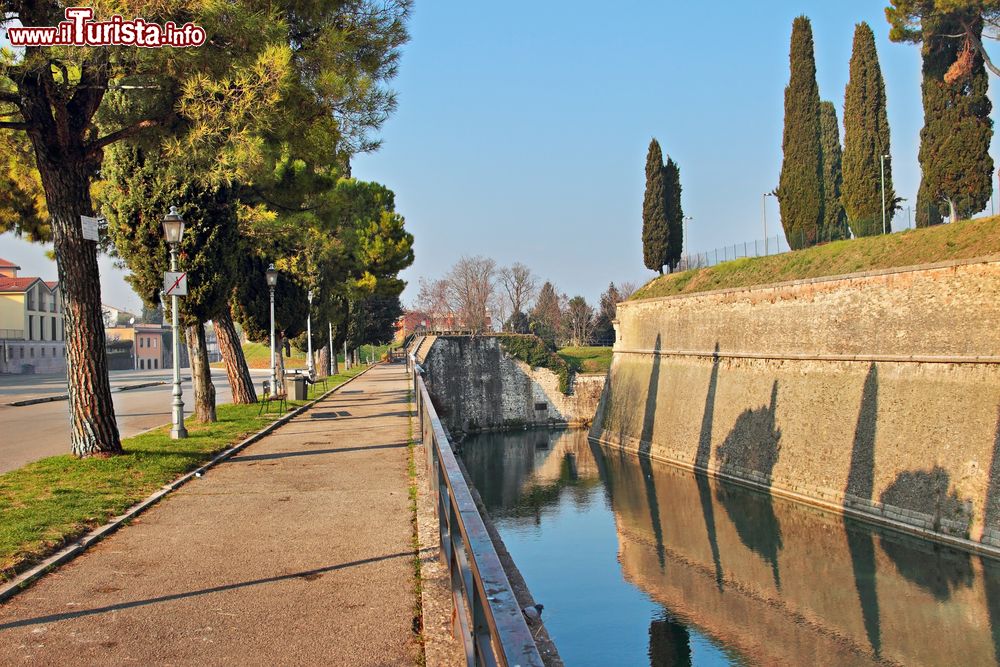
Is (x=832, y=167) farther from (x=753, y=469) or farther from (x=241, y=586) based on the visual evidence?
(x=241, y=586)

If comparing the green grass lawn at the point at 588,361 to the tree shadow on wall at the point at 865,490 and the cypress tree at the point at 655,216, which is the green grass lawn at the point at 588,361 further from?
the tree shadow on wall at the point at 865,490

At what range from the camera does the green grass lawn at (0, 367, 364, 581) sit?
606 centimetres

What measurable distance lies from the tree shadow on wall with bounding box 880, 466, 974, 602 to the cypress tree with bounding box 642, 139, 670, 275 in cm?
2152

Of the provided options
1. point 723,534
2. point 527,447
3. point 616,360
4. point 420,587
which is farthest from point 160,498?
point 616,360

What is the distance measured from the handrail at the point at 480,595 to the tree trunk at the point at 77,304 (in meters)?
6.90

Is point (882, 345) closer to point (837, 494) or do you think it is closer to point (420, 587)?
point (837, 494)

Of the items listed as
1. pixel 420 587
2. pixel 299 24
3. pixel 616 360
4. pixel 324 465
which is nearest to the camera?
pixel 420 587

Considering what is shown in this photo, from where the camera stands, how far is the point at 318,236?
73.0ft

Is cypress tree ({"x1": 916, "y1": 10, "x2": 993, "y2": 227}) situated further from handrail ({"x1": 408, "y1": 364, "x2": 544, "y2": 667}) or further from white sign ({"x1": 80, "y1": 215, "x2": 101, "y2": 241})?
handrail ({"x1": 408, "y1": 364, "x2": 544, "y2": 667})

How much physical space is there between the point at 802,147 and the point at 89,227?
24.7 m

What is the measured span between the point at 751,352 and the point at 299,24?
694 inches

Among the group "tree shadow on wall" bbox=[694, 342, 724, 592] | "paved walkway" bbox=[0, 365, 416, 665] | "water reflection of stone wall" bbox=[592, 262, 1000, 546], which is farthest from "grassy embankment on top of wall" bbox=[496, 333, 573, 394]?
"paved walkway" bbox=[0, 365, 416, 665]

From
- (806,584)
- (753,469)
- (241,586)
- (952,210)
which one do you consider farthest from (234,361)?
(952,210)

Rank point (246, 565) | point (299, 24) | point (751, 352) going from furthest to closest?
point (751, 352) < point (299, 24) < point (246, 565)
